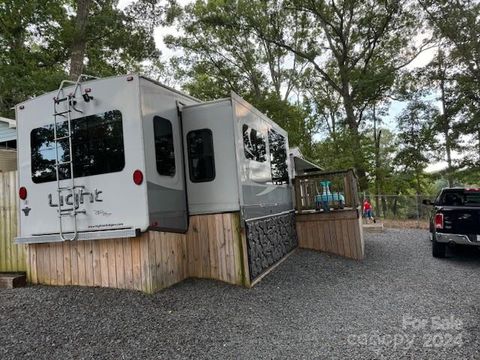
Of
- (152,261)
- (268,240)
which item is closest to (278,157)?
(268,240)

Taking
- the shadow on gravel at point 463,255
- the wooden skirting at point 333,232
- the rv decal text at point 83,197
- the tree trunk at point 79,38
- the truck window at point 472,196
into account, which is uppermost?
the tree trunk at point 79,38

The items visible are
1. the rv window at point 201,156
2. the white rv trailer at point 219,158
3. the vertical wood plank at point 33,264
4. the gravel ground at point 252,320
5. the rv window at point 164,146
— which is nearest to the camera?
the gravel ground at point 252,320

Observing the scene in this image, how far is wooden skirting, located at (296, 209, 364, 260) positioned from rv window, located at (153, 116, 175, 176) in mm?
4521

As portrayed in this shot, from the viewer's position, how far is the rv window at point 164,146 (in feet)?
16.4

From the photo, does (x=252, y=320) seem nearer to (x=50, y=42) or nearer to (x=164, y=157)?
(x=164, y=157)

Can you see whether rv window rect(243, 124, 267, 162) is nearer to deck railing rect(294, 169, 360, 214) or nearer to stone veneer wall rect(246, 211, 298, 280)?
stone veneer wall rect(246, 211, 298, 280)

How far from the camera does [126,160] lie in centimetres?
Result: 467

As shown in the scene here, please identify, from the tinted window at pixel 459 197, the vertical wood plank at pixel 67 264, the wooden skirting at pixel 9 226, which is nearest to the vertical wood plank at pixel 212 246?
the vertical wood plank at pixel 67 264

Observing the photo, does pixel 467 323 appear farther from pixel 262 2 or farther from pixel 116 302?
pixel 262 2

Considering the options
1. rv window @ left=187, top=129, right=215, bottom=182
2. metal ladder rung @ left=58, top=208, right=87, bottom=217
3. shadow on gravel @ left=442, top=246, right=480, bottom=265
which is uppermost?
rv window @ left=187, top=129, right=215, bottom=182

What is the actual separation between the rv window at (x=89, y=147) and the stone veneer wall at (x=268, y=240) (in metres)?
2.19

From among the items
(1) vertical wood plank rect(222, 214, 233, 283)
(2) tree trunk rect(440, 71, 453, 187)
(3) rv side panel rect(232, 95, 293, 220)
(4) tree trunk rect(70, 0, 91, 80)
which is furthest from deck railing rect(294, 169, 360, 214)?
(2) tree trunk rect(440, 71, 453, 187)

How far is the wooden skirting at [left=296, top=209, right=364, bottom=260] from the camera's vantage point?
8266 mm

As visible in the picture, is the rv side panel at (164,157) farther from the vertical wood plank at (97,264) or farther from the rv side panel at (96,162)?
the vertical wood plank at (97,264)
